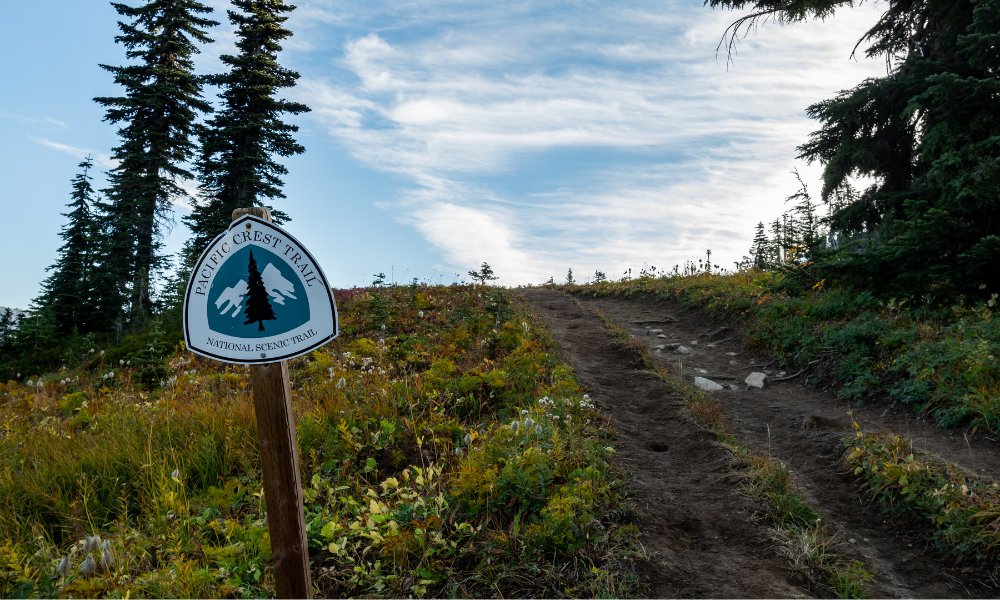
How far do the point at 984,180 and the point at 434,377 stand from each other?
9326 millimetres

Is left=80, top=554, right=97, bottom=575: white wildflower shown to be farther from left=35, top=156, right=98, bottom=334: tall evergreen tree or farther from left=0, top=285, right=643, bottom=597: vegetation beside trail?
left=35, top=156, right=98, bottom=334: tall evergreen tree

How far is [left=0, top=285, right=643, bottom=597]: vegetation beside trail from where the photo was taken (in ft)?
12.0

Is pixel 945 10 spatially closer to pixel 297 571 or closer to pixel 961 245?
pixel 961 245

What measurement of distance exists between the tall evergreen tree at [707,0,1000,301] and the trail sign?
32.2ft

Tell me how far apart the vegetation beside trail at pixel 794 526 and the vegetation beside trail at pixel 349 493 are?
1.30 metres

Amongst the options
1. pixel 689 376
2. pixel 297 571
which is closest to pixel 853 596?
pixel 297 571

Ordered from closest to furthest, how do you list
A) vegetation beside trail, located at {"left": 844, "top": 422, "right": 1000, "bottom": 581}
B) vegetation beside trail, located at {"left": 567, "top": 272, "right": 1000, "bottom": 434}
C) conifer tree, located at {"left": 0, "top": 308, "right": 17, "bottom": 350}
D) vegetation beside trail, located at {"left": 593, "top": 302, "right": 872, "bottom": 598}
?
vegetation beside trail, located at {"left": 593, "top": 302, "right": 872, "bottom": 598} < vegetation beside trail, located at {"left": 844, "top": 422, "right": 1000, "bottom": 581} < vegetation beside trail, located at {"left": 567, "top": 272, "right": 1000, "bottom": 434} < conifer tree, located at {"left": 0, "top": 308, "right": 17, "bottom": 350}

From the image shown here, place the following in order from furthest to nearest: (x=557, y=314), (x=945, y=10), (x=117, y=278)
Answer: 1. (x=117, y=278)
2. (x=557, y=314)
3. (x=945, y=10)

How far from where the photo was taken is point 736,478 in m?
5.27

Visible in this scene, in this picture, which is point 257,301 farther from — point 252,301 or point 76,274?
point 76,274

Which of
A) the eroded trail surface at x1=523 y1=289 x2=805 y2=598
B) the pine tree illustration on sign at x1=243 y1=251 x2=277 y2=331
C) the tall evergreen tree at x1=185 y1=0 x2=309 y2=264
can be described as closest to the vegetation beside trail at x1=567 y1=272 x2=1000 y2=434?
the eroded trail surface at x1=523 y1=289 x2=805 y2=598

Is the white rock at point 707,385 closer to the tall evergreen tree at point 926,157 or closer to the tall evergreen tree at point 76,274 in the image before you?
the tall evergreen tree at point 926,157

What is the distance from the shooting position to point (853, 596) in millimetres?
3721

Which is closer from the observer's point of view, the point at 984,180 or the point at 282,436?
the point at 282,436
